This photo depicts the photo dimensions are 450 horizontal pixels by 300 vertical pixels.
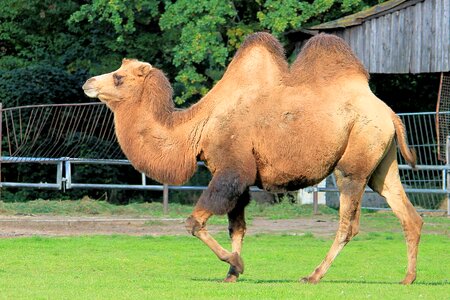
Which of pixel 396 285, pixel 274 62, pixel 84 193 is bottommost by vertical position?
pixel 84 193

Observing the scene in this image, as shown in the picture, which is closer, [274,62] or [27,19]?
[274,62]

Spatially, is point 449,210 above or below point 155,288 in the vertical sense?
below

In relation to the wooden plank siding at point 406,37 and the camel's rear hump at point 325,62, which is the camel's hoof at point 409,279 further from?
the wooden plank siding at point 406,37

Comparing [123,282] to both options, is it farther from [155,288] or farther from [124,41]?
[124,41]

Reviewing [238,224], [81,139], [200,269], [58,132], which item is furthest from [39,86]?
[238,224]

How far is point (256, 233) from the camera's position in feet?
69.0

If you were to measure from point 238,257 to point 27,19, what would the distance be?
2333 centimetres

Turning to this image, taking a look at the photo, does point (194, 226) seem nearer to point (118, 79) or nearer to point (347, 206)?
point (347, 206)

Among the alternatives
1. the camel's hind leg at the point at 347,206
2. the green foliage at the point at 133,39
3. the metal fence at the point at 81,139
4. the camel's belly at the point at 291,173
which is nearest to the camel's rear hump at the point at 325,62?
the camel's belly at the point at 291,173

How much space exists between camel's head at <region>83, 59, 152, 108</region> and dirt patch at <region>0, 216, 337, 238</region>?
275 inches

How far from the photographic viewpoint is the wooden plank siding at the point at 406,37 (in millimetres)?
28047

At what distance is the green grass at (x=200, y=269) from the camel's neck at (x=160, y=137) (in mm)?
1190

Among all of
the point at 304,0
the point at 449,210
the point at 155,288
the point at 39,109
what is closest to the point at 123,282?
the point at 155,288

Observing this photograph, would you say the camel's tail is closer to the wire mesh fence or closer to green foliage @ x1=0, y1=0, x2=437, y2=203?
the wire mesh fence
